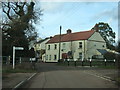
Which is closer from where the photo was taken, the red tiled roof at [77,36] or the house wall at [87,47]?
the house wall at [87,47]

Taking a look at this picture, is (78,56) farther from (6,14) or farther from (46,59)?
(6,14)

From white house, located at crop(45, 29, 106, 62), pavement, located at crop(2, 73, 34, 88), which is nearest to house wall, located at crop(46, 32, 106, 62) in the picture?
white house, located at crop(45, 29, 106, 62)

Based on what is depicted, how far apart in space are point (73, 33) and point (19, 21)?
37183 millimetres

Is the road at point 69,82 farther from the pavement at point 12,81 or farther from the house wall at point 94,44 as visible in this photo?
the house wall at point 94,44

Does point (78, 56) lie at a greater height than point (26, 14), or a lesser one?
lesser

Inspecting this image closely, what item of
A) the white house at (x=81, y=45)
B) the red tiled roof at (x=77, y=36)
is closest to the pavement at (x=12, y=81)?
the white house at (x=81, y=45)

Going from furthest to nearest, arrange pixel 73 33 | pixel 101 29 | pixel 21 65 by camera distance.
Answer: pixel 101 29 < pixel 73 33 < pixel 21 65

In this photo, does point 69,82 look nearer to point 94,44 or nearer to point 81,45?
point 81,45

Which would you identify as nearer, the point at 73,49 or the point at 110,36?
the point at 73,49

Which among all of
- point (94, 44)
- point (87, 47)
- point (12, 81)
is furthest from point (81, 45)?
point (12, 81)

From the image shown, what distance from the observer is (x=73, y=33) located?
249 ft

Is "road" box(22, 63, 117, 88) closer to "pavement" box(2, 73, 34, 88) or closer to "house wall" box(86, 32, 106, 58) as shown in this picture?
"pavement" box(2, 73, 34, 88)

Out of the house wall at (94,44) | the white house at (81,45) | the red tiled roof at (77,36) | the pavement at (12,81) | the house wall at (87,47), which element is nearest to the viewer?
the pavement at (12,81)

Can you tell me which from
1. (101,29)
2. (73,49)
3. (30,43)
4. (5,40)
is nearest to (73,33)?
(73,49)
